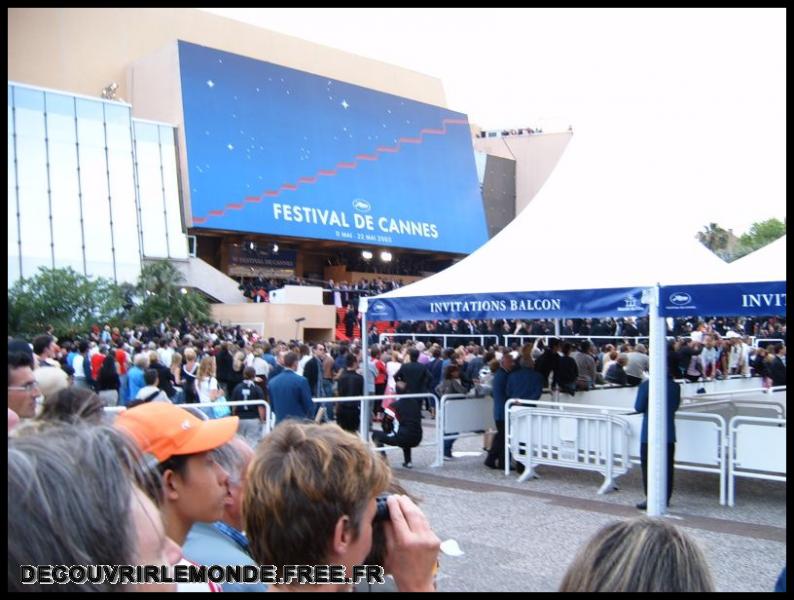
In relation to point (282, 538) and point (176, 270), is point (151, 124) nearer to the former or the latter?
point (176, 270)

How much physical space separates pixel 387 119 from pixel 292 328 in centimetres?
1924

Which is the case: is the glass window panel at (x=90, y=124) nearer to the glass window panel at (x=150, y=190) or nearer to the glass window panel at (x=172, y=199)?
the glass window panel at (x=150, y=190)

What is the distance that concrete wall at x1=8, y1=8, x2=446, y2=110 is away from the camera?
38812 millimetres

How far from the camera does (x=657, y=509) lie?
807cm

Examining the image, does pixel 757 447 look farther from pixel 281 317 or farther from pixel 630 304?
pixel 281 317

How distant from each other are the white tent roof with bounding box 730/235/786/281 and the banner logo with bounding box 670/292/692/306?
1.71ft

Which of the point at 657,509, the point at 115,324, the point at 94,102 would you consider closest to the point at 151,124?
the point at 94,102

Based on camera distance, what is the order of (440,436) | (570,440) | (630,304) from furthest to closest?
(440,436) → (570,440) → (630,304)

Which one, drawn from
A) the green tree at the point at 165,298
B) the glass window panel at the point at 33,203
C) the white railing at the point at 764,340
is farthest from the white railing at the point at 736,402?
the glass window panel at the point at 33,203

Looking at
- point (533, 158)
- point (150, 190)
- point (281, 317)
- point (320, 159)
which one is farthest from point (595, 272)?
point (533, 158)

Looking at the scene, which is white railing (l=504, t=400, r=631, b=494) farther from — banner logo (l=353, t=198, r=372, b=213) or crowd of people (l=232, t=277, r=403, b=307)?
banner logo (l=353, t=198, r=372, b=213)

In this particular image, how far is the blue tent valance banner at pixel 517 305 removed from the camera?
875cm

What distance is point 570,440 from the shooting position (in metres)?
9.67

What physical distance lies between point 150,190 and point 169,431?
3578cm
